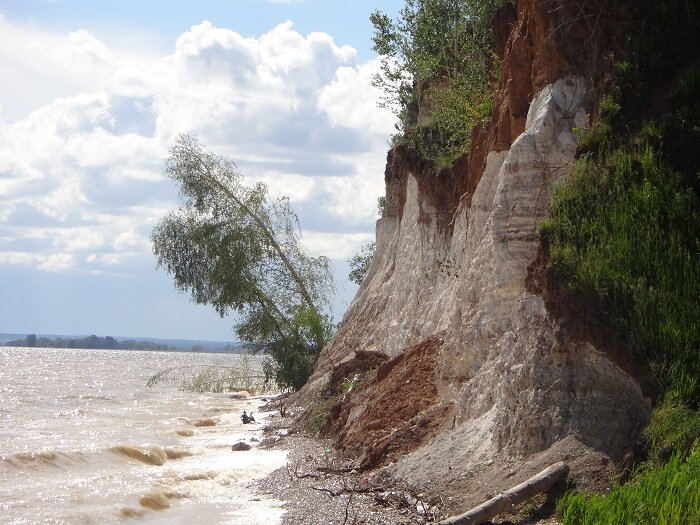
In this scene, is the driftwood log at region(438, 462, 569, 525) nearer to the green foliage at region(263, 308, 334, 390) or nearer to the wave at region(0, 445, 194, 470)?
the wave at region(0, 445, 194, 470)

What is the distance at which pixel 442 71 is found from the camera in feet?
86.9

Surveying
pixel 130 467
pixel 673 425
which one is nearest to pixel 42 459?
pixel 130 467

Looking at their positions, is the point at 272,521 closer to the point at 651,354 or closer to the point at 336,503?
the point at 336,503

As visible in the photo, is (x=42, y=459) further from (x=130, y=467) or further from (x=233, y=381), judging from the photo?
(x=233, y=381)

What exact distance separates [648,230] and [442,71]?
1660 cm

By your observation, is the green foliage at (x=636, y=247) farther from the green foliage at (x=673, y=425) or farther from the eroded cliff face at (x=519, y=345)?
the eroded cliff face at (x=519, y=345)

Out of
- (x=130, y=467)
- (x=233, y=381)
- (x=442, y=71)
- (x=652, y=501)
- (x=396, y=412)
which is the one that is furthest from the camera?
(x=233, y=381)

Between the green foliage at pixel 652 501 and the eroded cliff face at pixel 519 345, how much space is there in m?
0.87

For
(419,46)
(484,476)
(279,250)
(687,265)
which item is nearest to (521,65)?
(687,265)

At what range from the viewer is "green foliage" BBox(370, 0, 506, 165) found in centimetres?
2119

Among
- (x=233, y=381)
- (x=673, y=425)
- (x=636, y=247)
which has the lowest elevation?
(x=233, y=381)

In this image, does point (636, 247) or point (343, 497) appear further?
point (343, 497)

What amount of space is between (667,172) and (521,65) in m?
3.76

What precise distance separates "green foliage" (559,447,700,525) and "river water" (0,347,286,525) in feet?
13.6
